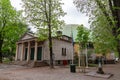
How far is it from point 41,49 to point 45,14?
23.3 feet

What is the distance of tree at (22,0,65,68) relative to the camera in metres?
21.4

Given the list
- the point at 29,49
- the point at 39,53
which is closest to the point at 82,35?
the point at 39,53

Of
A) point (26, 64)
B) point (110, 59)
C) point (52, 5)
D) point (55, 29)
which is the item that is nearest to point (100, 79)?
point (55, 29)

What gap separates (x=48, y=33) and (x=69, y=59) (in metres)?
10.8

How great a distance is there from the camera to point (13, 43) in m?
36.0

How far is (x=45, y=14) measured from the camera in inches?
848

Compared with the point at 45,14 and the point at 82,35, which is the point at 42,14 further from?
the point at 82,35

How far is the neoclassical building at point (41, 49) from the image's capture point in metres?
25.9

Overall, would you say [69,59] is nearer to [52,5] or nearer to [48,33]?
[48,33]

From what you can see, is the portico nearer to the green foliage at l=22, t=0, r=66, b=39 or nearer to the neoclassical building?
the neoclassical building

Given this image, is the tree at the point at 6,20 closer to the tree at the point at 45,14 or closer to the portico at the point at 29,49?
the portico at the point at 29,49

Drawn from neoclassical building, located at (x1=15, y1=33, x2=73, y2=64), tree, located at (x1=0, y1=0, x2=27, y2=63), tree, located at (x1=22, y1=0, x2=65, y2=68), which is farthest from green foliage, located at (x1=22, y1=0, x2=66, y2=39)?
tree, located at (x1=0, y1=0, x2=27, y2=63)

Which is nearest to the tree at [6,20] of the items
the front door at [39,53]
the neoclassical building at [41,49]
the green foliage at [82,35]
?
the neoclassical building at [41,49]

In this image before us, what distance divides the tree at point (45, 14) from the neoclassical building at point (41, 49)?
4119mm
